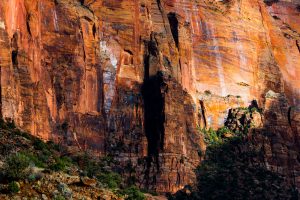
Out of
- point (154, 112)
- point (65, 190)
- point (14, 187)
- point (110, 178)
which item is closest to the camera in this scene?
point (14, 187)

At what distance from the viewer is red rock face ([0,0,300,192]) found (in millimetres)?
93500

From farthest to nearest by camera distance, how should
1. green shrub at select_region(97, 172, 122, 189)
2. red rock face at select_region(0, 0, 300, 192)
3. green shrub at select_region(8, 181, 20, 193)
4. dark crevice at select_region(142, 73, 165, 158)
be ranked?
dark crevice at select_region(142, 73, 165, 158), red rock face at select_region(0, 0, 300, 192), green shrub at select_region(97, 172, 122, 189), green shrub at select_region(8, 181, 20, 193)

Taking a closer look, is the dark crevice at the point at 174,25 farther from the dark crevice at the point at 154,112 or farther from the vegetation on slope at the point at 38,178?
the vegetation on slope at the point at 38,178

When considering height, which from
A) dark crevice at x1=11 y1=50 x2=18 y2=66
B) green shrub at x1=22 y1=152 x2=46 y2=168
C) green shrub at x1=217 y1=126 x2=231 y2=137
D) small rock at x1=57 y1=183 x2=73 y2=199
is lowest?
small rock at x1=57 y1=183 x2=73 y2=199

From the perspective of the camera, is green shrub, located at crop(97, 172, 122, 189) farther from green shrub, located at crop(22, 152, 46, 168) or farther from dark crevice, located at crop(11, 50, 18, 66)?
green shrub, located at crop(22, 152, 46, 168)

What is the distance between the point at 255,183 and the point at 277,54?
29.3 meters

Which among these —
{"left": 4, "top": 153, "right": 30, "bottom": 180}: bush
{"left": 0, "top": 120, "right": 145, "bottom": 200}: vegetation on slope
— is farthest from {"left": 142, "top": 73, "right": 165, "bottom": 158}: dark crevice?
{"left": 4, "top": 153, "right": 30, "bottom": 180}: bush

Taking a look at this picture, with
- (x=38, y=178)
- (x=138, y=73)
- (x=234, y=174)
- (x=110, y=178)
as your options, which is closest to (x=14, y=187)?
(x=38, y=178)

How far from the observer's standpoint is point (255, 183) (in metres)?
111

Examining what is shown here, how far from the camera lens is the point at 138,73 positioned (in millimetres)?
110938

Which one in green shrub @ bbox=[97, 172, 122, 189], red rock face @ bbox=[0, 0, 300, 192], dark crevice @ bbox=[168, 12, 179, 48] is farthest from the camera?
dark crevice @ bbox=[168, 12, 179, 48]

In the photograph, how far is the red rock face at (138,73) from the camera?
93500mm

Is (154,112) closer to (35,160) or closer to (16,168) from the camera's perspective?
(35,160)

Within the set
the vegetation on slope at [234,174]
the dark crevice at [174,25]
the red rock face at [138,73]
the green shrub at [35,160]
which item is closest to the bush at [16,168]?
the green shrub at [35,160]
